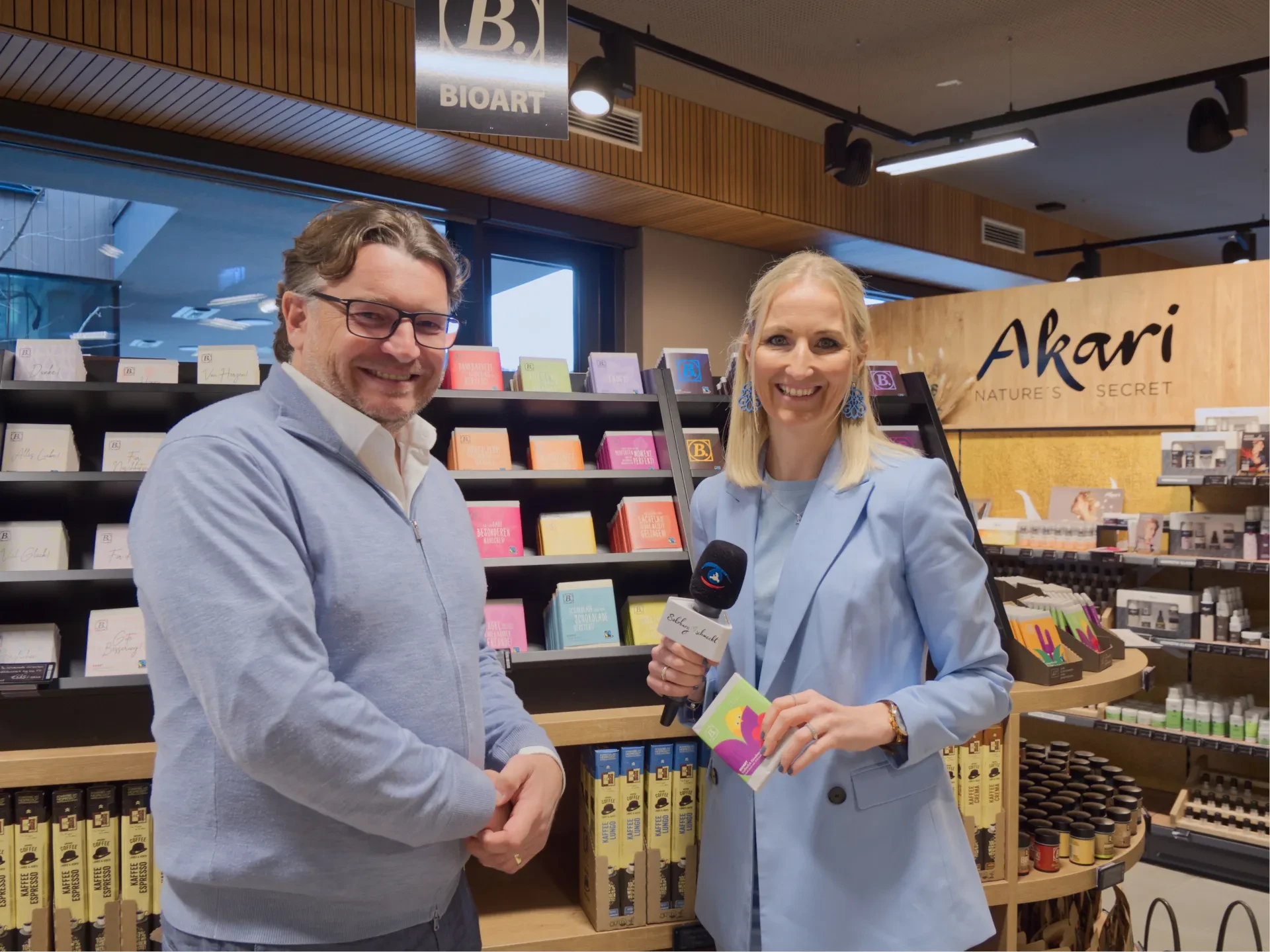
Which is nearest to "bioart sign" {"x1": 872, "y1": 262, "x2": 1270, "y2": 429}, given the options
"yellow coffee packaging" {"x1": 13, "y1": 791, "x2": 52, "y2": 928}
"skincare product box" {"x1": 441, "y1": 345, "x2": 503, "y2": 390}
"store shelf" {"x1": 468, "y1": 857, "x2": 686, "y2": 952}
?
"skincare product box" {"x1": 441, "y1": 345, "x2": 503, "y2": 390}

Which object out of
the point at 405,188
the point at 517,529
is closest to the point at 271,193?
the point at 405,188

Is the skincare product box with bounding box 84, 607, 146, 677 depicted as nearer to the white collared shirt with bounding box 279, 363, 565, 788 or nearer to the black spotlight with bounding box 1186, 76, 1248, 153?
the white collared shirt with bounding box 279, 363, 565, 788

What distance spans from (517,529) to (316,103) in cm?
303

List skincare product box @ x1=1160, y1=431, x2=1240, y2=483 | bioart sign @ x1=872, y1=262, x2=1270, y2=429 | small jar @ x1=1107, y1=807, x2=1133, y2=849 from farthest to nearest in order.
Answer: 1. bioart sign @ x1=872, y1=262, x2=1270, y2=429
2. skincare product box @ x1=1160, y1=431, x2=1240, y2=483
3. small jar @ x1=1107, y1=807, x2=1133, y2=849

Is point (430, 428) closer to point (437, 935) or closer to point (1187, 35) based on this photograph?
point (437, 935)

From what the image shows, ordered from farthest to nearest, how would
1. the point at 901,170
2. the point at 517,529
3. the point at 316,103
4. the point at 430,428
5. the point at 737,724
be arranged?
the point at 901,170, the point at 316,103, the point at 517,529, the point at 430,428, the point at 737,724

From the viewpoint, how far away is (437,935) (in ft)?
4.54

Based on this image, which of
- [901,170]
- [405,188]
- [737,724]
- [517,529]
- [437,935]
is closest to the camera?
[437,935]

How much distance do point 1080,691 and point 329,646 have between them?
223 centimetres

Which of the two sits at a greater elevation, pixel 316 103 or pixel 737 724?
pixel 316 103

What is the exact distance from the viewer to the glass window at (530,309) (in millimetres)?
6414

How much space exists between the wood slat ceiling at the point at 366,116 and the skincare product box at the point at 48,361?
2.22 metres

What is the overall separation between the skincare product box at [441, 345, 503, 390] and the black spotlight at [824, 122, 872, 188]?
4.32 meters

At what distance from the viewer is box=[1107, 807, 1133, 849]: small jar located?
2877 mm
